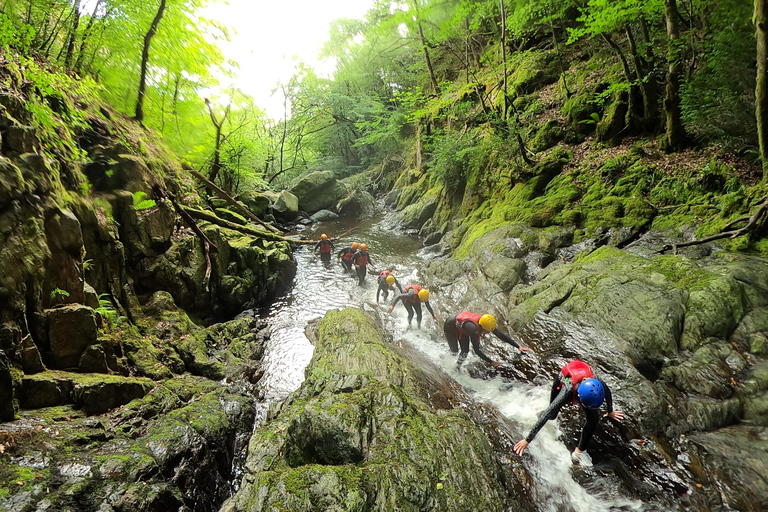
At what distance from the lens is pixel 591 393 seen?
174 inches

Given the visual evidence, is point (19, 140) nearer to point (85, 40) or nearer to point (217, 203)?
point (85, 40)

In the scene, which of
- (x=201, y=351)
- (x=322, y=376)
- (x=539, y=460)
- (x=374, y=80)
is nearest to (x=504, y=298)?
(x=539, y=460)

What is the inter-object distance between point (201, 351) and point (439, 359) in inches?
245

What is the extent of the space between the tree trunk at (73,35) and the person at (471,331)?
1166cm

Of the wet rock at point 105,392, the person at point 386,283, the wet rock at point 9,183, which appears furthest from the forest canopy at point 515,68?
the person at point 386,283

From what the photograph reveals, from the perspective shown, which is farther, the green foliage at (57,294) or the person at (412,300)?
the person at (412,300)

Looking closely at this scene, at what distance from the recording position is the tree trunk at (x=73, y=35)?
7.31 m

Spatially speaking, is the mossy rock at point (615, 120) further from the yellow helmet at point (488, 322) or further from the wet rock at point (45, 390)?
the wet rock at point (45, 390)

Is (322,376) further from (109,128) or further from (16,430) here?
(109,128)

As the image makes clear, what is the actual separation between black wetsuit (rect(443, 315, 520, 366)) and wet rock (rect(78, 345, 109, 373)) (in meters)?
7.06

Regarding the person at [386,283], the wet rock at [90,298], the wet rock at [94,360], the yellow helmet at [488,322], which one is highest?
the yellow helmet at [488,322]

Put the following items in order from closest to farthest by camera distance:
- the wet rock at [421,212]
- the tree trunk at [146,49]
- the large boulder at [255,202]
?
the tree trunk at [146,49], the wet rock at [421,212], the large boulder at [255,202]

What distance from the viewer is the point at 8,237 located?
415 centimetres

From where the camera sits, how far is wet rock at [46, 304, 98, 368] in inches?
184
